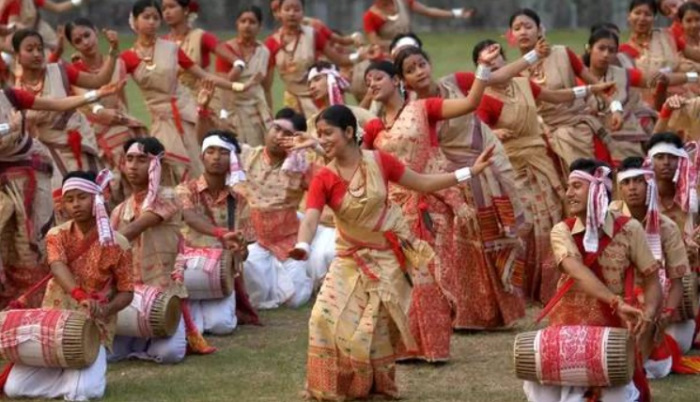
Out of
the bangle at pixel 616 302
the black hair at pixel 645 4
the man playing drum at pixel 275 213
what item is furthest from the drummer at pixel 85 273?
the black hair at pixel 645 4

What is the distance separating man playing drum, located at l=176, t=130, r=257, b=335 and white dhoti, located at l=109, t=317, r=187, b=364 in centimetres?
66

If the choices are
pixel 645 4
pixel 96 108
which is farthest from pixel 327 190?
pixel 645 4

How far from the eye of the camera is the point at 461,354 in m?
10.3

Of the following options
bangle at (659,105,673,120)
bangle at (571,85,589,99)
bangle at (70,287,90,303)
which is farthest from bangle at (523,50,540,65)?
bangle at (70,287,90,303)

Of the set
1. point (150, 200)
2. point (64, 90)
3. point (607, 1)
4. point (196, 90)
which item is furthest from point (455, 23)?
point (150, 200)

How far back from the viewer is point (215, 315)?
11.0 m

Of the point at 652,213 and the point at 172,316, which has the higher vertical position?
the point at 652,213

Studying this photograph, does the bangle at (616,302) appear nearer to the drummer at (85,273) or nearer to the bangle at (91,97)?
the drummer at (85,273)

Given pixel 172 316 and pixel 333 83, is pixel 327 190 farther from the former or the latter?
pixel 333 83

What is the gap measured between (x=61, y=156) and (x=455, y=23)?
16.1 meters

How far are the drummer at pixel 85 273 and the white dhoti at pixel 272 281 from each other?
2582mm

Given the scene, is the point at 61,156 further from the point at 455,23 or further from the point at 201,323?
the point at 455,23

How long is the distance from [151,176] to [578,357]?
9.41ft

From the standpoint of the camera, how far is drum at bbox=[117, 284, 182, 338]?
1008cm
